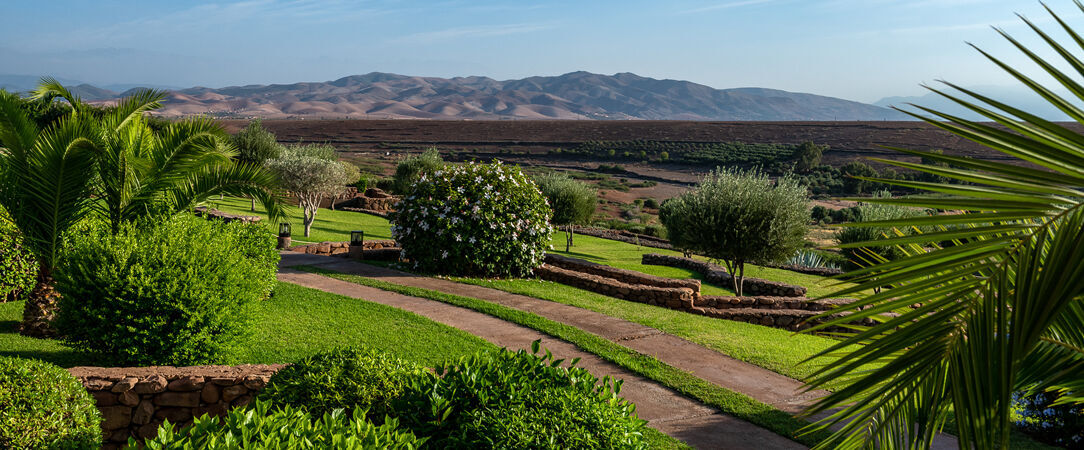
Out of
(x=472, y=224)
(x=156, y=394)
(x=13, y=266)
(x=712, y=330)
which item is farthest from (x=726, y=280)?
(x=13, y=266)

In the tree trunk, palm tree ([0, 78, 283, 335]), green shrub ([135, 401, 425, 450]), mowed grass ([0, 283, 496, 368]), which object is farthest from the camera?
the tree trunk

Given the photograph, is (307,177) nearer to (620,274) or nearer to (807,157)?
(620,274)

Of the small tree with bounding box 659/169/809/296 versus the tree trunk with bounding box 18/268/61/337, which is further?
the small tree with bounding box 659/169/809/296

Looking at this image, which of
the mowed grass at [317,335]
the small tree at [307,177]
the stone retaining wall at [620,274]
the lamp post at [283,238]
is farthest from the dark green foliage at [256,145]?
the mowed grass at [317,335]

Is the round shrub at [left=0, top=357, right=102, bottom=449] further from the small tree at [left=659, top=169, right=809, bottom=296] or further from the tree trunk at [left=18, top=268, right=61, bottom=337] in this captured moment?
the small tree at [left=659, top=169, right=809, bottom=296]

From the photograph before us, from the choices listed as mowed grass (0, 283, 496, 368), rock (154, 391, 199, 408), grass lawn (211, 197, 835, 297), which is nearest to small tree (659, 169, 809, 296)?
grass lawn (211, 197, 835, 297)

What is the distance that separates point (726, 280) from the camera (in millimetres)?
19078

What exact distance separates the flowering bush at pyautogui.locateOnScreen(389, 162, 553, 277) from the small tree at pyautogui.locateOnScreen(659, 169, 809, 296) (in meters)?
4.14

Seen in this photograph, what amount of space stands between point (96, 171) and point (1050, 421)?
11.0 m

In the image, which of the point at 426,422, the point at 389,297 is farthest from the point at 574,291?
the point at 426,422

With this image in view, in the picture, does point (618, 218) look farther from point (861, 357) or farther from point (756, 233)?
point (861, 357)

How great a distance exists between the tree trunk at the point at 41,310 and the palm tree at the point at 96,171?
0.01m

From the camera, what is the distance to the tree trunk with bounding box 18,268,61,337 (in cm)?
803

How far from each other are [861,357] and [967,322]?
36cm
